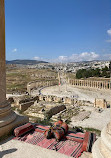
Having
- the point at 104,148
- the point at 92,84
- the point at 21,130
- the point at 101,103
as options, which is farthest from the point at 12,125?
the point at 92,84

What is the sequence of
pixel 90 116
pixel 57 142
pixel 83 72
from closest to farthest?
1. pixel 57 142
2. pixel 90 116
3. pixel 83 72

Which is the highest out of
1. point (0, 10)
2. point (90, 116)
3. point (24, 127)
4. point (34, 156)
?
point (0, 10)

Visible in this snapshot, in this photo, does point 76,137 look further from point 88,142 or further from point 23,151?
point 23,151

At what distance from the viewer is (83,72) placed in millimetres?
62281

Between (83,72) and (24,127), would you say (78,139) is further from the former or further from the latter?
(83,72)

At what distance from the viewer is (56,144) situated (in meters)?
5.68

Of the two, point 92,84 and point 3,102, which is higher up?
point 3,102

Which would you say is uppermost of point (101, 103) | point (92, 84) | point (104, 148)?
point (104, 148)

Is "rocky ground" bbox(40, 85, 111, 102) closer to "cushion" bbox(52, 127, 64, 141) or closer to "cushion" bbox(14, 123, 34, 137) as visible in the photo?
"cushion" bbox(14, 123, 34, 137)

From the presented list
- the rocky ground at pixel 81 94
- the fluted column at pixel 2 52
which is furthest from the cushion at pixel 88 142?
the rocky ground at pixel 81 94

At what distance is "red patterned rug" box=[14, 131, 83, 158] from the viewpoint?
5202mm

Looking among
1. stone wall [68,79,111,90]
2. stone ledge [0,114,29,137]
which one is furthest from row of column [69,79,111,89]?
stone ledge [0,114,29,137]

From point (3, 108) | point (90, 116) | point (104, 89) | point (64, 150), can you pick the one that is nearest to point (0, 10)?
point (3, 108)

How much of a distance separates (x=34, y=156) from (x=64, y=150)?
3.53 ft
